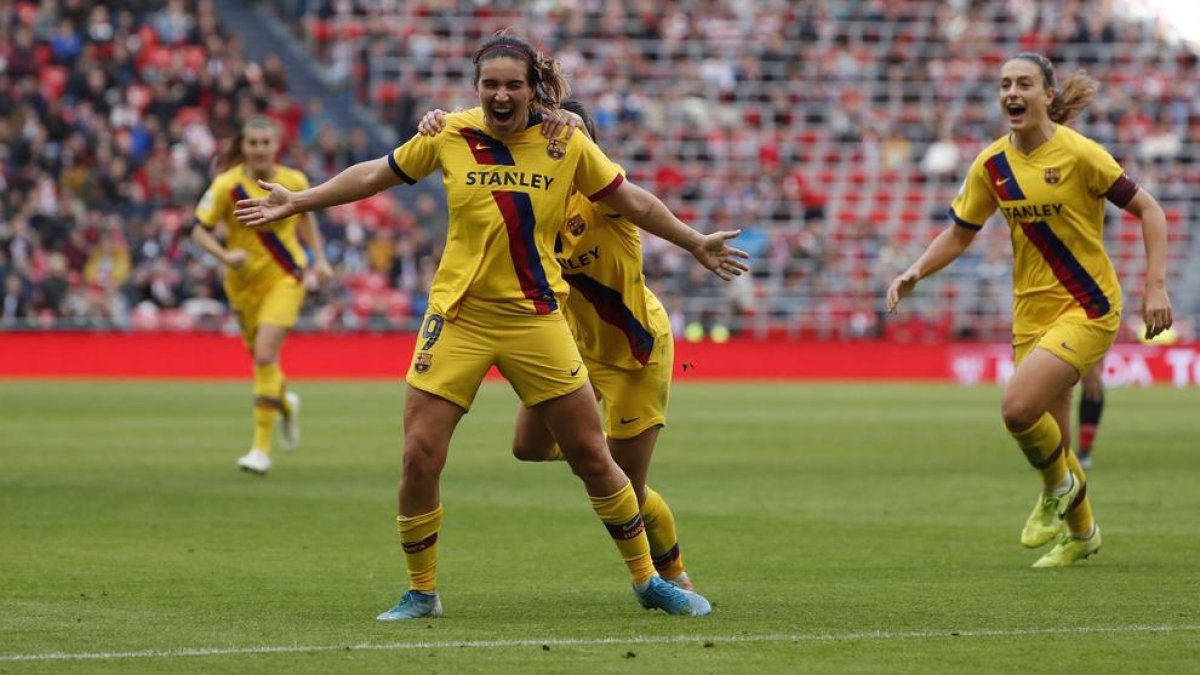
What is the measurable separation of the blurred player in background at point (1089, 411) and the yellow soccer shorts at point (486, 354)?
9570 millimetres

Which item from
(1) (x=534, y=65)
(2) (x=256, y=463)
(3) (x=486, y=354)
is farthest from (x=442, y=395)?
(2) (x=256, y=463)

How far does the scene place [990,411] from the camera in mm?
26453

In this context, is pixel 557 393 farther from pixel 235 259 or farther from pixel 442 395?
pixel 235 259

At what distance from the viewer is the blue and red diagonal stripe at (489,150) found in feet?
27.9

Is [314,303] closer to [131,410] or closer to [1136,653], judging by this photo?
[131,410]

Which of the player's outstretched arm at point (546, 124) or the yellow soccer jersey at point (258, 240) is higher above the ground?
the player's outstretched arm at point (546, 124)

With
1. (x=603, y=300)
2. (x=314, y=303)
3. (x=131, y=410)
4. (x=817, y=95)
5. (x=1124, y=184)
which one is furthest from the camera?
(x=817, y=95)

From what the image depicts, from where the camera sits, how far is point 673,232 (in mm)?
8625

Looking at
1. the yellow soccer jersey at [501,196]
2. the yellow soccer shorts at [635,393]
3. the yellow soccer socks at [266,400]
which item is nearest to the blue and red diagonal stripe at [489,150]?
the yellow soccer jersey at [501,196]

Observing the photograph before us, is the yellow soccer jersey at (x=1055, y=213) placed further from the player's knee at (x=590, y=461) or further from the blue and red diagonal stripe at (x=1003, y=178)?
the player's knee at (x=590, y=461)

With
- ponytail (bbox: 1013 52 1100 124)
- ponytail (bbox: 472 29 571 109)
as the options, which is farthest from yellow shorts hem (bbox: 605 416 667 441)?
ponytail (bbox: 1013 52 1100 124)

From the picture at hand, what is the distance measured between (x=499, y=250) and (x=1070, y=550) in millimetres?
3956

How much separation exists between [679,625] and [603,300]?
163cm

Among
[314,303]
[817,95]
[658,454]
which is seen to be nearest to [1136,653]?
[658,454]
